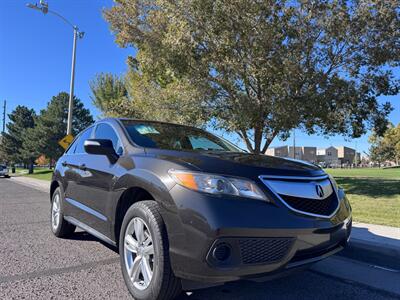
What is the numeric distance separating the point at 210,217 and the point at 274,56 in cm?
944

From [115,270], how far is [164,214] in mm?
1637

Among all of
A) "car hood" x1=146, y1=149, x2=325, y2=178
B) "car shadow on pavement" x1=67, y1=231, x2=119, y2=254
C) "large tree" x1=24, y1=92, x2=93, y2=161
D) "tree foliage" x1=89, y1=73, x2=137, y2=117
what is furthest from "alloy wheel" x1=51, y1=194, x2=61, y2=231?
"large tree" x1=24, y1=92, x2=93, y2=161

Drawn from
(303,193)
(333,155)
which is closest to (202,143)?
(303,193)

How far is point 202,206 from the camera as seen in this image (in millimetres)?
2850

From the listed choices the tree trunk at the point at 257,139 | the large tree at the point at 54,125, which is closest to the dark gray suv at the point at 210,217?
the tree trunk at the point at 257,139

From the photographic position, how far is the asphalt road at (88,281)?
3.65 meters

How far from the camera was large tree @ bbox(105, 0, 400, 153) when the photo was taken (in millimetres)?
11445

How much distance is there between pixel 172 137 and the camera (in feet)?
14.5

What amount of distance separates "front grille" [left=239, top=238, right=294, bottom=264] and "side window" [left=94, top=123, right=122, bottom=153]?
192cm

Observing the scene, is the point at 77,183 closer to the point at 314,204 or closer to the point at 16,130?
the point at 314,204

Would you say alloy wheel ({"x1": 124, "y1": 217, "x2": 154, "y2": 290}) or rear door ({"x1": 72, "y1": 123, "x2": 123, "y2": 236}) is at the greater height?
rear door ({"x1": 72, "y1": 123, "x2": 123, "y2": 236})

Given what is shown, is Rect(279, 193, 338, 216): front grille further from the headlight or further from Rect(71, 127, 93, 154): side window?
Rect(71, 127, 93, 154): side window

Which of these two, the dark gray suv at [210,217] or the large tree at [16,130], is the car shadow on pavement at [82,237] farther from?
the large tree at [16,130]

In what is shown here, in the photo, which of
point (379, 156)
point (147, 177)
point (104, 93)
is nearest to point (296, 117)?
point (147, 177)
